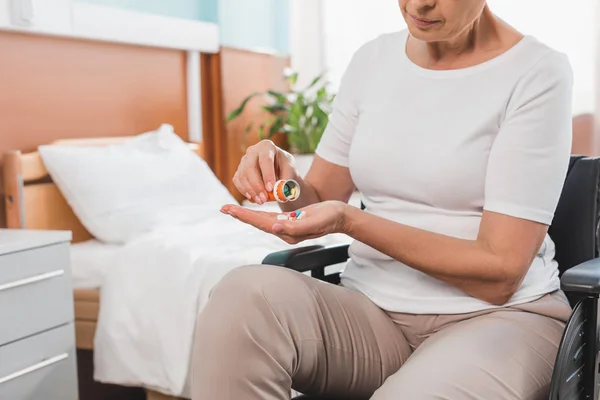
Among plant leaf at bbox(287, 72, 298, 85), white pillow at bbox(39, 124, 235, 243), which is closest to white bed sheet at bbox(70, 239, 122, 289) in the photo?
white pillow at bbox(39, 124, 235, 243)

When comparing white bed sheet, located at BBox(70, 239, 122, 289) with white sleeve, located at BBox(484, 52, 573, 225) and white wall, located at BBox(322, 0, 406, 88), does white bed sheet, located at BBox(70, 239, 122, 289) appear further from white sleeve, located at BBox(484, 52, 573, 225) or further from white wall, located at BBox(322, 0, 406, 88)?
white wall, located at BBox(322, 0, 406, 88)

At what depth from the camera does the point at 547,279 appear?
132 cm

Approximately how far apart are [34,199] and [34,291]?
558 mm

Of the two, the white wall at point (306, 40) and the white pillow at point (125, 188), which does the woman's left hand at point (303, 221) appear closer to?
the white pillow at point (125, 188)

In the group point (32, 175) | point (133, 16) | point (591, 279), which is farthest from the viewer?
point (133, 16)

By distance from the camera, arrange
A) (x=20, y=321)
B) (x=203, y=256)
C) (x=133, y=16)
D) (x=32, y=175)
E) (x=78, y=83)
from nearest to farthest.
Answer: (x=20, y=321)
(x=203, y=256)
(x=32, y=175)
(x=78, y=83)
(x=133, y=16)

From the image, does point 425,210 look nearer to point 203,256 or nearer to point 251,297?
point 251,297

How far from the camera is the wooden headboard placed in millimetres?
2309

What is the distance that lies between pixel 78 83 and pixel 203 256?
0.92 metres

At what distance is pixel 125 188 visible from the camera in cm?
243

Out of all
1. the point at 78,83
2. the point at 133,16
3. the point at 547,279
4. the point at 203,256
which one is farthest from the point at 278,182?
the point at 133,16

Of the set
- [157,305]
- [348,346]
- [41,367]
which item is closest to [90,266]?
[157,305]

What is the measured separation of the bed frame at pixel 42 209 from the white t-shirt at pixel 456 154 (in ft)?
3.39

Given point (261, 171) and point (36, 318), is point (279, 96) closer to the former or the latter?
point (36, 318)
